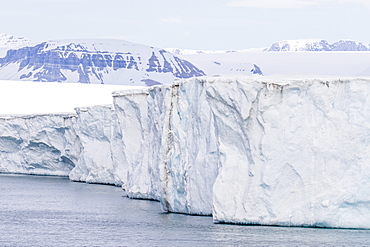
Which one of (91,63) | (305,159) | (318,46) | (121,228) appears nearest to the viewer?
(305,159)

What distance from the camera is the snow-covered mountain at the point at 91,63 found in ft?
405

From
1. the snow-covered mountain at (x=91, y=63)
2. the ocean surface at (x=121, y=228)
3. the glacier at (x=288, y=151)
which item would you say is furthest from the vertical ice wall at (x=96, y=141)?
the snow-covered mountain at (x=91, y=63)

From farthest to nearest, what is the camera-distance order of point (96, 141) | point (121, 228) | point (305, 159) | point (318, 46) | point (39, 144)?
point (318, 46) → point (39, 144) → point (96, 141) → point (121, 228) → point (305, 159)

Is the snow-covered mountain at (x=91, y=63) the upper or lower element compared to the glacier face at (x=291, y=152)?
lower

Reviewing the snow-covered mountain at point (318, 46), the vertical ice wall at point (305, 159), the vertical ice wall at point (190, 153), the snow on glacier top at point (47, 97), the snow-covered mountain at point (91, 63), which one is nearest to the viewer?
the vertical ice wall at point (305, 159)

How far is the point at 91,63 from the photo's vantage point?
12800cm

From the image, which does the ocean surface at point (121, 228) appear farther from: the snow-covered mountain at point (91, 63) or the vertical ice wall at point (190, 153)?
the snow-covered mountain at point (91, 63)

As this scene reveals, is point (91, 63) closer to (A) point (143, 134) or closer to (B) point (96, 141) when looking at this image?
(B) point (96, 141)

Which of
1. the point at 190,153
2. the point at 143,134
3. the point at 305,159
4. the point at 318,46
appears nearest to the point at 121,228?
the point at 190,153

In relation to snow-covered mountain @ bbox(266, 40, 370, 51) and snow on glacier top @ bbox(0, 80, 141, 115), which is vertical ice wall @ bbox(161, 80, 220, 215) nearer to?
snow on glacier top @ bbox(0, 80, 141, 115)

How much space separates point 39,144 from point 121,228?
1633cm

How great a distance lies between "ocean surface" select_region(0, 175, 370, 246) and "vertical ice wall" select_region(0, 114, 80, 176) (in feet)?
26.5

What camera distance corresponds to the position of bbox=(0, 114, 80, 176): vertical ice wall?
32.0 m

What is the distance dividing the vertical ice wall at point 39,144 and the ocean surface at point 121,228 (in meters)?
8.09
